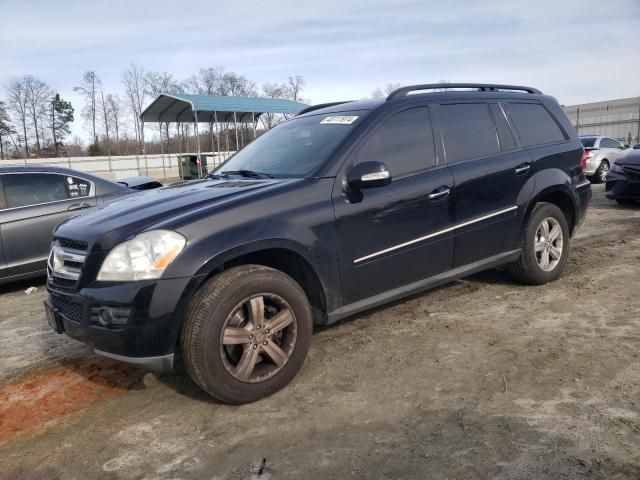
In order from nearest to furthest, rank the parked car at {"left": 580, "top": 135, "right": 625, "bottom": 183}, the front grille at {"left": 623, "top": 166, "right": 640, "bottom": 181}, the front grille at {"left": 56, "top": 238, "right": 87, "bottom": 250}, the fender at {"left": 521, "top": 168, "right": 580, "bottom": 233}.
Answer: the front grille at {"left": 56, "top": 238, "right": 87, "bottom": 250}, the fender at {"left": 521, "top": 168, "right": 580, "bottom": 233}, the front grille at {"left": 623, "top": 166, "right": 640, "bottom": 181}, the parked car at {"left": 580, "top": 135, "right": 625, "bottom": 183}

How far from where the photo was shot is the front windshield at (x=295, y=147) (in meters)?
3.65

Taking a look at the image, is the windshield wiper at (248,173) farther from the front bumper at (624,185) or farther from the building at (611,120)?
the building at (611,120)

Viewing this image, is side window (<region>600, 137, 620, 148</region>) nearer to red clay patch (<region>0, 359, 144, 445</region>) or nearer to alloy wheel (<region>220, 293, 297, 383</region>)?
alloy wheel (<region>220, 293, 297, 383</region>)

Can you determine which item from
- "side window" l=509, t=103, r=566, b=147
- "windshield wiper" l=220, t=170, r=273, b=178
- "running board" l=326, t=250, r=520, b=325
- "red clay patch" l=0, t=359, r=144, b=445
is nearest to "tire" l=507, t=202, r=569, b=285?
"running board" l=326, t=250, r=520, b=325

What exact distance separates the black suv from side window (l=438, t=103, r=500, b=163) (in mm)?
13

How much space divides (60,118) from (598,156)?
176 feet

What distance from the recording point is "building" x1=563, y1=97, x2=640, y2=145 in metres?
33.0

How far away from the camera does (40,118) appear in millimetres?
52469

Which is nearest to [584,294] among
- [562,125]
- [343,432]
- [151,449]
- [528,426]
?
[562,125]

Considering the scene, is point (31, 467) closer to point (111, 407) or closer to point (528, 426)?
point (111, 407)

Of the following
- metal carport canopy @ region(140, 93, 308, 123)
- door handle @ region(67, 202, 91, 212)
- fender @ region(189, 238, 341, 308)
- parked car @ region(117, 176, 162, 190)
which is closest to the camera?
fender @ region(189, 238, 341, 308)

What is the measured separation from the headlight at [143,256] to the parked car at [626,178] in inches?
371

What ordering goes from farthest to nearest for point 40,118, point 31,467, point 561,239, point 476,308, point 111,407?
point 40,118 < point 561,239 < point 476,308 < point 111,407 < point 31,467

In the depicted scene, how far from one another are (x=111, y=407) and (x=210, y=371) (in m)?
0.80
